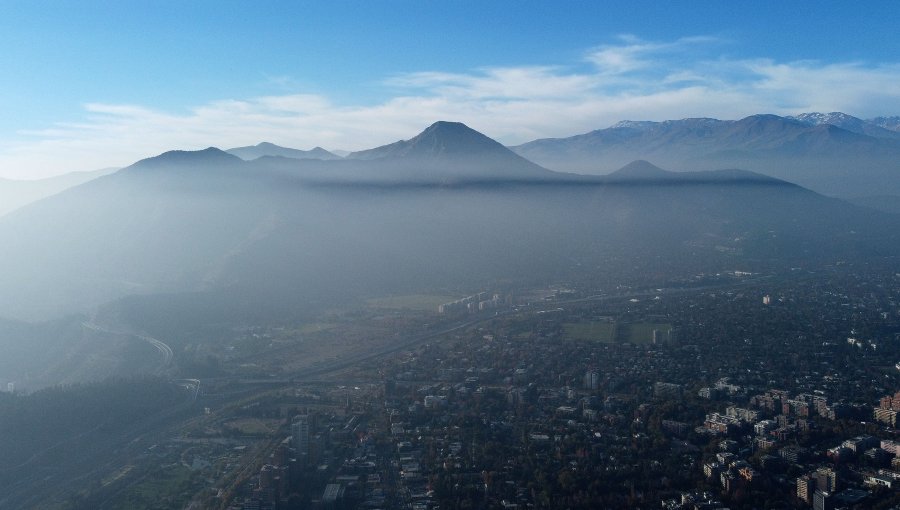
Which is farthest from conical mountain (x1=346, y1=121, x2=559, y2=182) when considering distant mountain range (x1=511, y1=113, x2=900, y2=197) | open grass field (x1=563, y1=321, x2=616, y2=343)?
open grass field (x1=563, y1=321, x2=616, y2=343)

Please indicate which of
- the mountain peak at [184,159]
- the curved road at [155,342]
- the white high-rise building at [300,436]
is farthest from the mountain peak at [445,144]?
the white high-rise building at [300,436]

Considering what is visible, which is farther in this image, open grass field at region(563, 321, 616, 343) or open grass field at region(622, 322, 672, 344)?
open grass field at region(563, 321, 616, 343)

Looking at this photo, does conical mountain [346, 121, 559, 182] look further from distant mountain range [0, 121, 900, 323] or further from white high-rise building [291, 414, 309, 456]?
white high-rise building [291, 414, 309, 456]

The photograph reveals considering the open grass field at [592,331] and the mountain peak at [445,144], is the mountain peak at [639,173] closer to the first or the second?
the mountain peak at [445,144]

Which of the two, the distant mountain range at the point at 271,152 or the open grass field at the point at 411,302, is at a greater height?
the distant mountain range at the point at 271,152

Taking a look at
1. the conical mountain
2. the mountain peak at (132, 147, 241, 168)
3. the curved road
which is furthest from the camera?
the conical mountain

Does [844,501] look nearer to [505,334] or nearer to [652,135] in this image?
[505,334]

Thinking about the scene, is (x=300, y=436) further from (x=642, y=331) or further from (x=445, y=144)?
(x=445, y=144)

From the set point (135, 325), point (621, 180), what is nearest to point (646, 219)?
point (621, 180)
